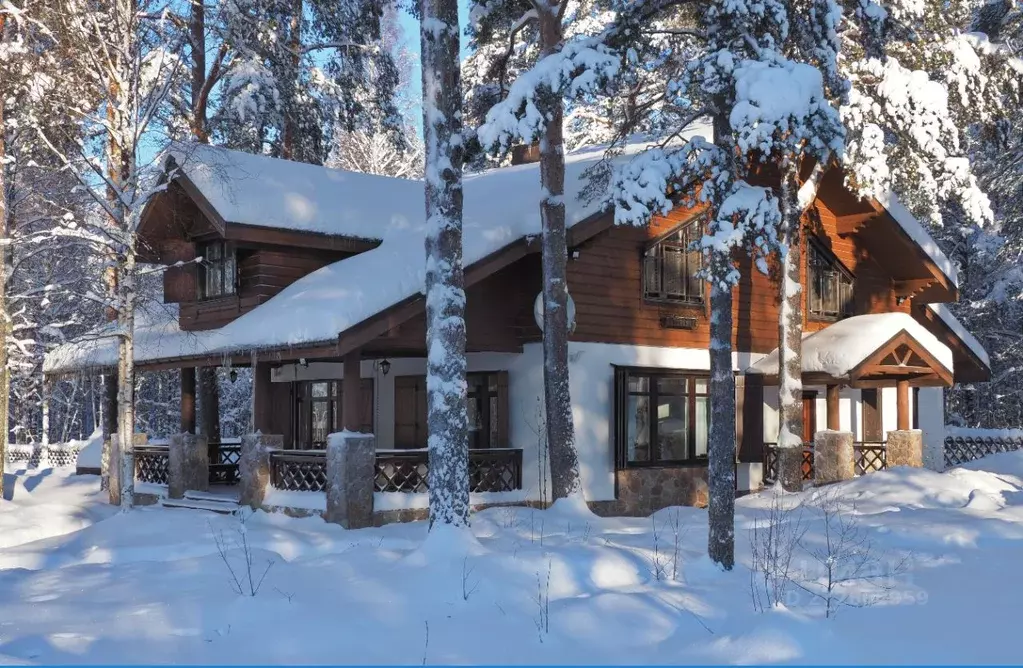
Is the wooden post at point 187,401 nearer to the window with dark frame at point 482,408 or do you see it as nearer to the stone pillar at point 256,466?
the stone pillar at point 256,466

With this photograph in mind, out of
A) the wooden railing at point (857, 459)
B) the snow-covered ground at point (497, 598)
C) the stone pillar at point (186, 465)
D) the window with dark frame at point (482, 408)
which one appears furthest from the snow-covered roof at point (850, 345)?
the stone pillar at point (186, 465)

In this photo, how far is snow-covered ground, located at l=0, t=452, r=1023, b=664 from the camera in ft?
25.5

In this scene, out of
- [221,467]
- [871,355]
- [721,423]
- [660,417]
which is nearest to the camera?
[721,423]

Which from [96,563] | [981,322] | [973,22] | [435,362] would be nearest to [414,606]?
[435,362]

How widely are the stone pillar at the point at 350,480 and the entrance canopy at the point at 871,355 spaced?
9132 mm

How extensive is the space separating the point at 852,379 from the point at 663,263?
427cm

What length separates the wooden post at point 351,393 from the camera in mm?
15258

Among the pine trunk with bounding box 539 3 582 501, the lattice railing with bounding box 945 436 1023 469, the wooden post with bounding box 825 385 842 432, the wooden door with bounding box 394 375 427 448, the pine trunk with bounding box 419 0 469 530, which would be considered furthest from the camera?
the lattice railing with bounding box 945 436 1023 469

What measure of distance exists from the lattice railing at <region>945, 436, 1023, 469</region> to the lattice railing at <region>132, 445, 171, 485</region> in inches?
800

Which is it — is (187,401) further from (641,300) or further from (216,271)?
(641,300)

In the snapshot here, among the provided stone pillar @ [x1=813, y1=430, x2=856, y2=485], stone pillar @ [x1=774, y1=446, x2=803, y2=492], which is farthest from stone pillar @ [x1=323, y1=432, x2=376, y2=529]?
stone pillar @ [x1=813, y1=430, x2=856, y2=485]

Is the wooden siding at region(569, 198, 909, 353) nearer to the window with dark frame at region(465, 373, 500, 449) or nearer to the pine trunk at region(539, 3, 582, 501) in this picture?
the window with dark frame at region(465, 373, 500, 449)

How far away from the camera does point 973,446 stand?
96.7ft

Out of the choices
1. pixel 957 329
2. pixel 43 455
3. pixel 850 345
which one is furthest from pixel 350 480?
pixel 43 455
